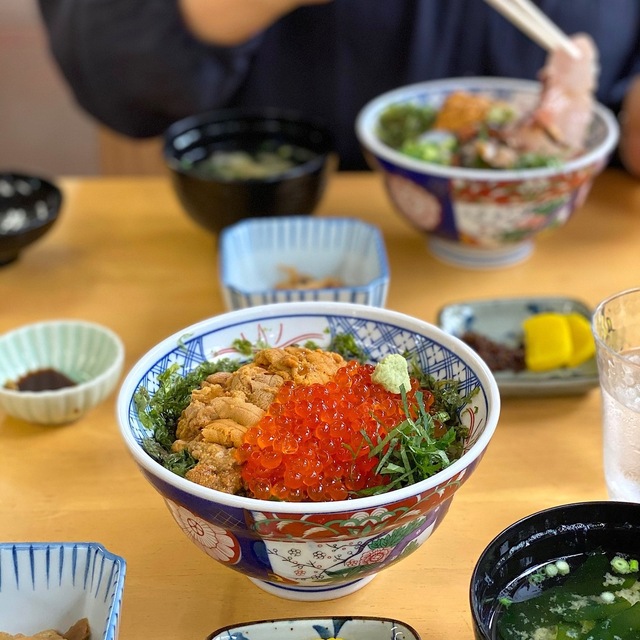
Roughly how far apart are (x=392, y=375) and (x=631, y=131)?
4.44 ft

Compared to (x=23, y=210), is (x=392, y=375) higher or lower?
higher

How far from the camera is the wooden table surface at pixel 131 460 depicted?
102cm

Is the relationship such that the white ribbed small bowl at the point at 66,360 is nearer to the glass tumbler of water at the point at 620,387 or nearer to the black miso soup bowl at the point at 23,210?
the black miso soup bowl at the point at 23,210

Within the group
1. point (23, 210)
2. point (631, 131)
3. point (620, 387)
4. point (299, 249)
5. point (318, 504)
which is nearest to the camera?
point (318, 504)

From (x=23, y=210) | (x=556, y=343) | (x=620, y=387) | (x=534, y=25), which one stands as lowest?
(x=23, y=210)

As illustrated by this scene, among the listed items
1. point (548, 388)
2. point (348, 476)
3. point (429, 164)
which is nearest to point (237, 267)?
point (429, 164)

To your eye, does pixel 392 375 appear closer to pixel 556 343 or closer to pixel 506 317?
pixel 556 343

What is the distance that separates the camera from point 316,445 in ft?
2.95

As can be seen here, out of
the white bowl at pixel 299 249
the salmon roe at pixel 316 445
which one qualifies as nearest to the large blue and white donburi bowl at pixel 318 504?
the salmon roe at pixel 316 445

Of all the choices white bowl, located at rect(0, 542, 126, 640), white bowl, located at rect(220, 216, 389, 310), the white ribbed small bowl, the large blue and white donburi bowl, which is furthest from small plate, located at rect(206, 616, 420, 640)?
white bowl, located at rect(220, 216, 389, 310)

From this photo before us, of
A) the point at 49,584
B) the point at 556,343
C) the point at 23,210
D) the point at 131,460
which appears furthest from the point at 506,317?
the point at 23,210

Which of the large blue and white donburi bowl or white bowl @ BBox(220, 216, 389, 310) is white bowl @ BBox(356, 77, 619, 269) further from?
the large blue and white donburi bowl

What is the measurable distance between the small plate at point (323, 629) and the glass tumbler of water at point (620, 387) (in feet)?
1.24

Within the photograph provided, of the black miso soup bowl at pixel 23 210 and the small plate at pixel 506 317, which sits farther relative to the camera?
the black miso soup bowl at pixel 23 210
